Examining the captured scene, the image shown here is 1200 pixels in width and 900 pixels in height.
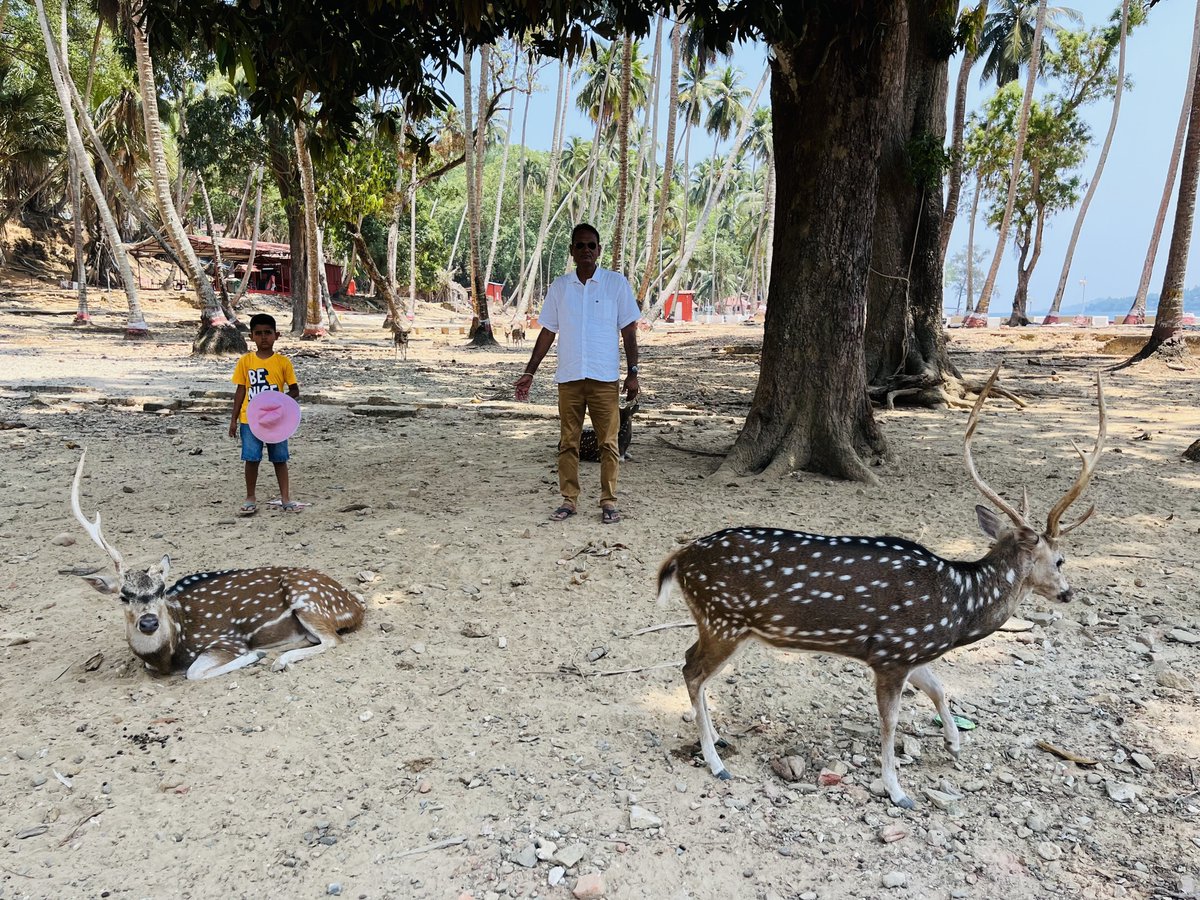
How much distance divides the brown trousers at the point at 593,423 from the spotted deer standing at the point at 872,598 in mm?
2609

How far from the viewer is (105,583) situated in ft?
13.7

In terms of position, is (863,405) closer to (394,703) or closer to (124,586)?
(394,703)

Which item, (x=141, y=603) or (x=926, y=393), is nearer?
(x=141, y=603)

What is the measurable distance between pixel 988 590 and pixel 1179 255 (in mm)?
14764

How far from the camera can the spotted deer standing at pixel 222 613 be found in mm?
4168

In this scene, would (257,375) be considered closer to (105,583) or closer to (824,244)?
(105,583)

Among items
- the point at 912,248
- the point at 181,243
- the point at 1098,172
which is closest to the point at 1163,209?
the point at 1098,172

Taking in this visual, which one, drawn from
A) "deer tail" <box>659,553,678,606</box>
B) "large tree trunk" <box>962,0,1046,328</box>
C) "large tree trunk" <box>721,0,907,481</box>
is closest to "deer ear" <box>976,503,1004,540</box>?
"deer tail" <box>659,553,678,606</box>

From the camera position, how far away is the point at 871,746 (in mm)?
3584

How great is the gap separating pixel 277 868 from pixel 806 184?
21.1 ft

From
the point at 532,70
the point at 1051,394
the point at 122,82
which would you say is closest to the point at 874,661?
the point at 1051,394

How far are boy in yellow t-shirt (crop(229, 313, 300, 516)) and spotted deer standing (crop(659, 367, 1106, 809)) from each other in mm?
4251

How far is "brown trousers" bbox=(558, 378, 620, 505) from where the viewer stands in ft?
20.0

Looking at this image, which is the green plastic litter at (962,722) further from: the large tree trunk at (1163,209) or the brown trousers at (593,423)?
the large tree trunk at (1163,209)
